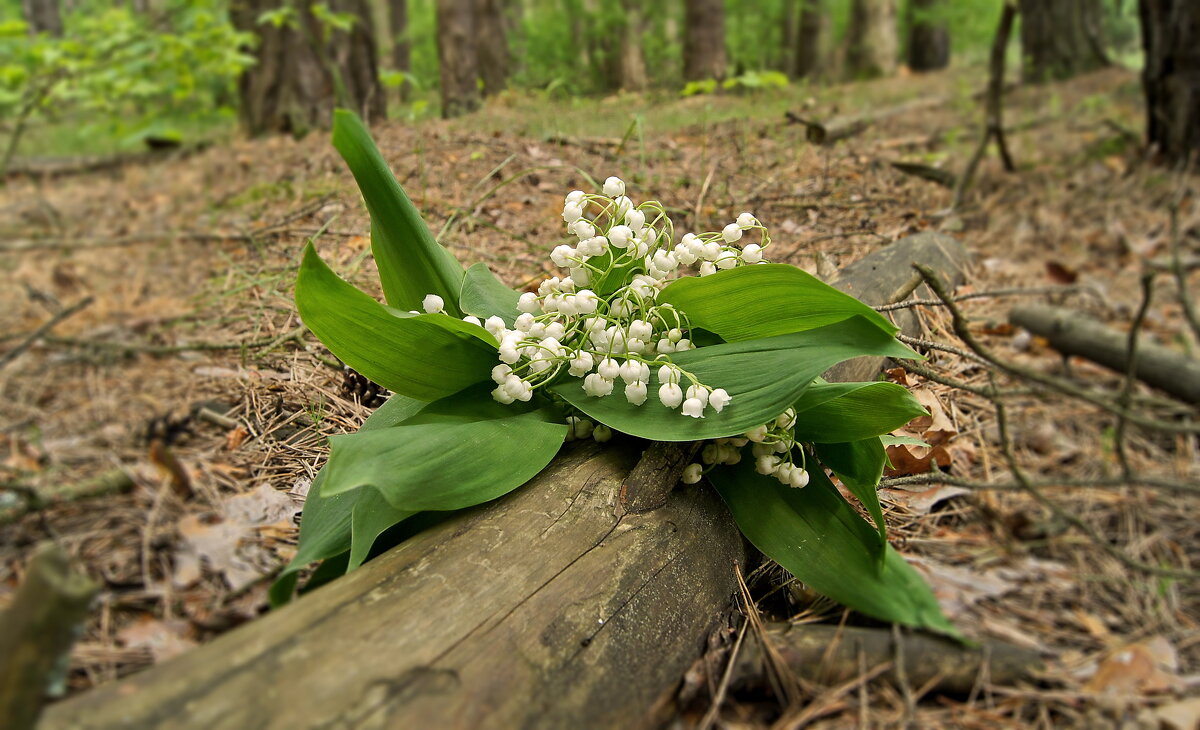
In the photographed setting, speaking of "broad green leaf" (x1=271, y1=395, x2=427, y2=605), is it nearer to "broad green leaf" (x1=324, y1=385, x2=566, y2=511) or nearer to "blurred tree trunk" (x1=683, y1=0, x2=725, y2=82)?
"broad green leaf" (x1=324, y1=385, x2=566, y2=511)

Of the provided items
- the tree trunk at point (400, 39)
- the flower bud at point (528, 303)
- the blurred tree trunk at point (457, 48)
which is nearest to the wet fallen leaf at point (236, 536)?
the flower bud at point (528, 303)

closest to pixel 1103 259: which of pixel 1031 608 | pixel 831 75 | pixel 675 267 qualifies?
pixel 1031 608

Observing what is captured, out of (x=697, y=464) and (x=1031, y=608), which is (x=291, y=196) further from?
(x=1031, y=608)

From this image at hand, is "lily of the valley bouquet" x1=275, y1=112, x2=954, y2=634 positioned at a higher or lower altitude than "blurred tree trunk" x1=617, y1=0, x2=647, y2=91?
lower

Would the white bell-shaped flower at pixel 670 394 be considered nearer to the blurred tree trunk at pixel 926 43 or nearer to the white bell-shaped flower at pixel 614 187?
the white bell-shaped flower at pixel 614 187

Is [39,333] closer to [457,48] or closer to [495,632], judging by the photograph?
[495,632]

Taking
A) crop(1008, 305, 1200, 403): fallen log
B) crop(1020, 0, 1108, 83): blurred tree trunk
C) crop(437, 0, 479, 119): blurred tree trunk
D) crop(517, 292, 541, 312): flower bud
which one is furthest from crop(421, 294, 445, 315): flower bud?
crop(1020, 0, 1108, 83): blurred tree trunk
